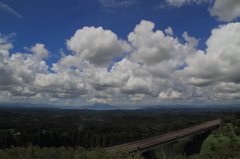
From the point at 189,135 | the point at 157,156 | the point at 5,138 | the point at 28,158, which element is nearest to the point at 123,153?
the point at 28,158

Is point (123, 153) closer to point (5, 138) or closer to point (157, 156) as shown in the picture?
point (157, 156)

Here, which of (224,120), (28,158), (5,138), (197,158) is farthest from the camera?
(224,120)

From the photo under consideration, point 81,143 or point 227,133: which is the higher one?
point 227,133

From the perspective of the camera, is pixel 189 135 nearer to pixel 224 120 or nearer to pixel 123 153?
pixel 224 120

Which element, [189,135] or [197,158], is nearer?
[197,158]

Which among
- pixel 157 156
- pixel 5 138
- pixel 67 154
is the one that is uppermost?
pixel 67 154

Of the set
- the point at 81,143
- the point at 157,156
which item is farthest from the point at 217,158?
the point at 81,143

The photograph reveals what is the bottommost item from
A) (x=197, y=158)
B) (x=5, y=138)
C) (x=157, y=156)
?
(x=157, y=156)

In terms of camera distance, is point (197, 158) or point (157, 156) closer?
point (197, 158)

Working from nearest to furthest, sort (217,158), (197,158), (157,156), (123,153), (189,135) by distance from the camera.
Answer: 1. (123,153)
2. (197,158)
3. (217,158)
4. (157,156)
5. (189,135)
